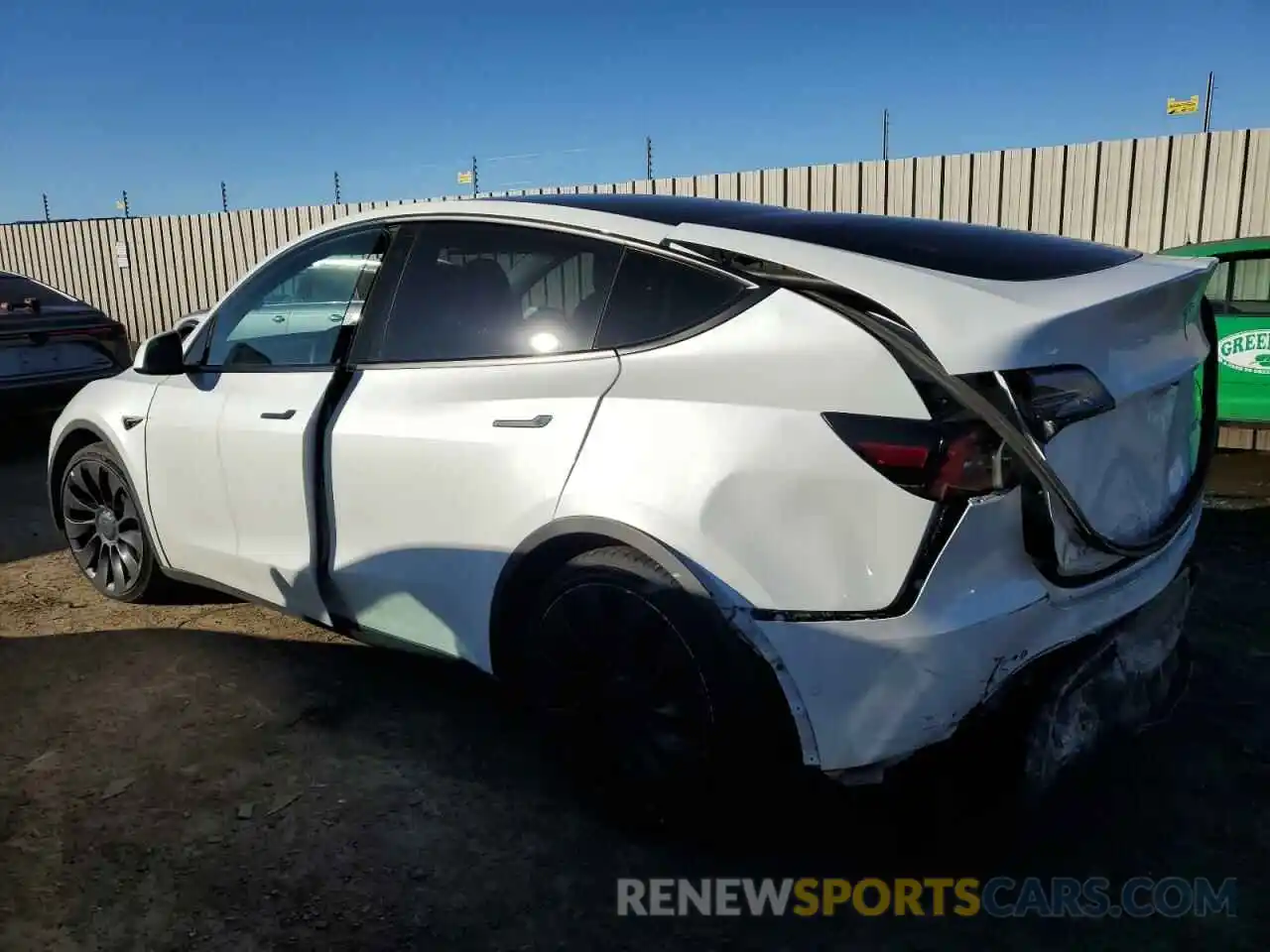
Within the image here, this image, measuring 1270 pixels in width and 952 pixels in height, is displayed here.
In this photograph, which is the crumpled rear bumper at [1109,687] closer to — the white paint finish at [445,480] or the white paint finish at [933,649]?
the white paint finish at [933,649]

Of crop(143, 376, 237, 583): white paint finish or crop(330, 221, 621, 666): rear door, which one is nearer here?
crop(330, 221, 621, 666): rear door

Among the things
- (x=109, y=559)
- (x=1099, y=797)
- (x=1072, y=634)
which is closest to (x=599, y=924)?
(x=1072, y=634)

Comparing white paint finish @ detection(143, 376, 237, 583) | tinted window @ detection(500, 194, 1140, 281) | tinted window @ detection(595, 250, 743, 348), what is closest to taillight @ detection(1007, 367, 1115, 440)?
tinted window @ detection(500, 194, 1140, 281)

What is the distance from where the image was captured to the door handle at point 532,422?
243 centimetres

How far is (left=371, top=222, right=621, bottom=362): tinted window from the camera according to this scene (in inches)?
100

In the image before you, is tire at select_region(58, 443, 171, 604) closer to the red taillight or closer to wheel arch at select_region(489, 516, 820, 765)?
wheel arch at select_region(489, 516, 820, 765)

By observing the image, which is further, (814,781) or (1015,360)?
(814,781)

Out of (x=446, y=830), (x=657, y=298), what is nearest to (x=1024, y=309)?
(x=657, y=298)

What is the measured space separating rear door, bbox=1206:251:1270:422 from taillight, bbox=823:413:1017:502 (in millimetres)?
5355

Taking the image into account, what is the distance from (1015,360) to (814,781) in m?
1.03

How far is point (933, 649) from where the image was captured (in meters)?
1.92

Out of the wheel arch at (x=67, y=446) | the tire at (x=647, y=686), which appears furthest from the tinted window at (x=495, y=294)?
the wheel arch at (x=67, y=446)

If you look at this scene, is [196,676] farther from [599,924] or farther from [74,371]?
[74,371]

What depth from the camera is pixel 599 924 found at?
218cm
